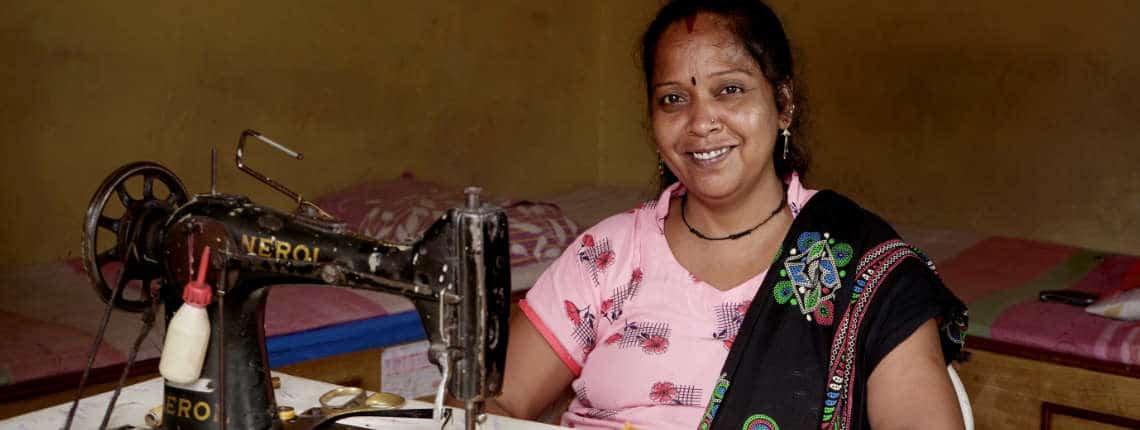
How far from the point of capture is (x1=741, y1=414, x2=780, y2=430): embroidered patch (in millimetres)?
1691

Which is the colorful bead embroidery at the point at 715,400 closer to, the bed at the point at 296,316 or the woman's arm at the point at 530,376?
the woman's arm at the point at 530,376

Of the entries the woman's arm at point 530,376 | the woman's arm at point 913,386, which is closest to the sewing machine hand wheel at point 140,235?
the woman's arm at point 530,376

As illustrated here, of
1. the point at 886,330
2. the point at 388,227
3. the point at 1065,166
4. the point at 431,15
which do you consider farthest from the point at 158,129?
the point at 1065,166

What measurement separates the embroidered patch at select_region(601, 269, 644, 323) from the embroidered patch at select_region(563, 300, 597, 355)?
0.03 metres

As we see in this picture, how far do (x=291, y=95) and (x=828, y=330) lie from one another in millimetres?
2765

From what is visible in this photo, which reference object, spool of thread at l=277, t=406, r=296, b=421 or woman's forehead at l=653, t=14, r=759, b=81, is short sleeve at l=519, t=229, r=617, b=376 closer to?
woman's forehead at l=653, t=14, r=759, b=81

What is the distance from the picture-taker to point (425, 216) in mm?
3586

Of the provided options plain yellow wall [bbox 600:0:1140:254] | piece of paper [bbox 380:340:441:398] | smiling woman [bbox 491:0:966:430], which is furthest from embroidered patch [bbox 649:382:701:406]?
plain yellow wall [bbox 600:0:1140:254]

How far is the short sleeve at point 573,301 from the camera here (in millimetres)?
1974

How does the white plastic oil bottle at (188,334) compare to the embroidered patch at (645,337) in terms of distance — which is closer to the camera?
the white plastic oil bottle at (188,334)

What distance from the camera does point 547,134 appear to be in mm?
5125

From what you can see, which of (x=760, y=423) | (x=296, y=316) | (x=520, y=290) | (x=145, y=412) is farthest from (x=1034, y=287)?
(x=145, y=412)

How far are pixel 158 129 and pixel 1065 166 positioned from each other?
3214 mm

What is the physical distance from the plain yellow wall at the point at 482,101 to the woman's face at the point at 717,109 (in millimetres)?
2238
